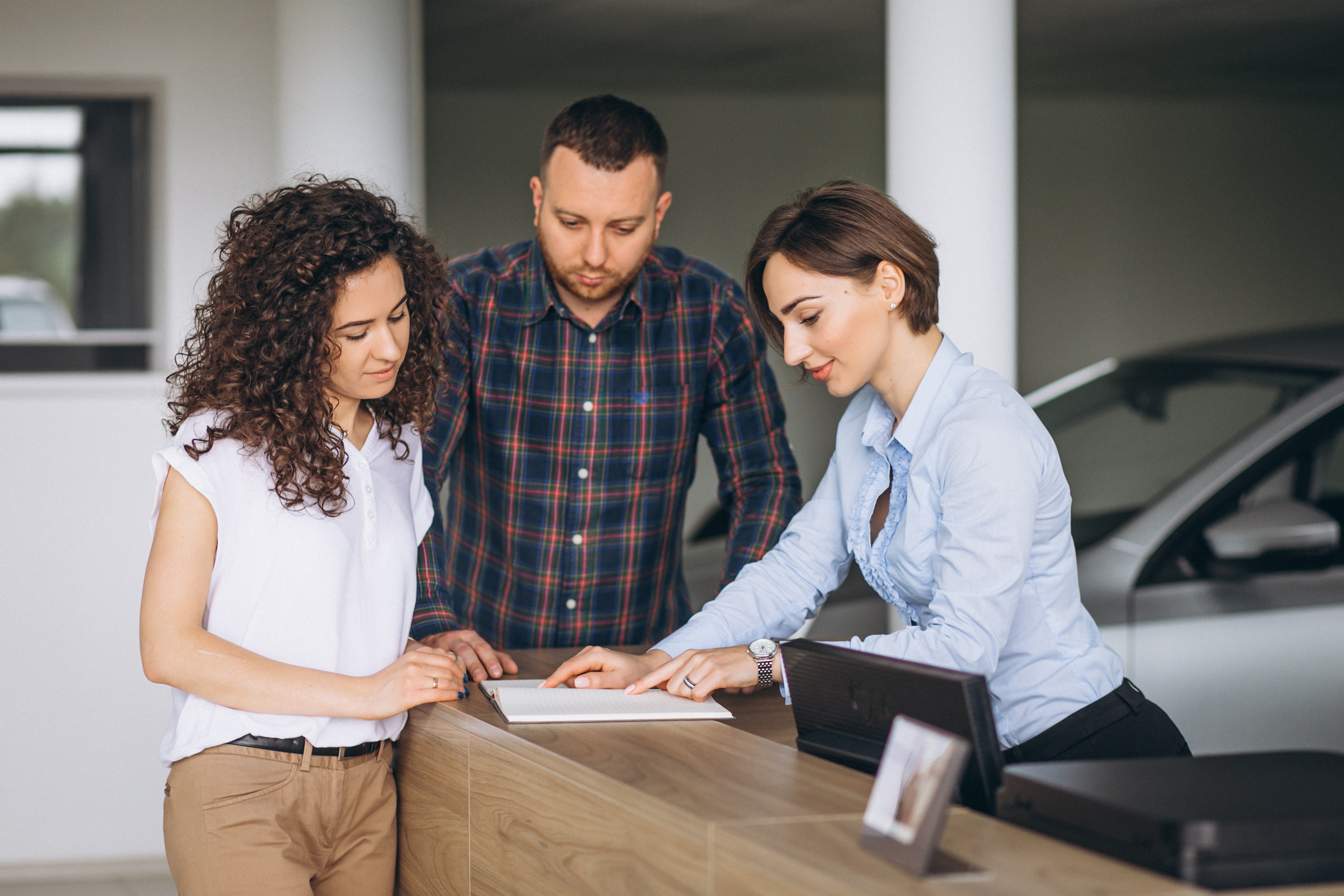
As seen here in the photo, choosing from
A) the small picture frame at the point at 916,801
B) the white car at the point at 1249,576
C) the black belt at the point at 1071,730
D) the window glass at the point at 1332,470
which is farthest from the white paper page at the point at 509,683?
the window glass at the point at 1332,470

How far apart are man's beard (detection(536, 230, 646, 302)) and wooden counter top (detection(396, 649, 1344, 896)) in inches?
30.8

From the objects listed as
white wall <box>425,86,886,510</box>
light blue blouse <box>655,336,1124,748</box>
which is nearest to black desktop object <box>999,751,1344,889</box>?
light blue blouse <box>655,336,1124,748</box>

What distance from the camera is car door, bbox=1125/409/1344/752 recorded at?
2979 millimetres

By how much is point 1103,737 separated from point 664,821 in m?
0.71

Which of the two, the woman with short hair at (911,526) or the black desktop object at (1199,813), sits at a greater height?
the woman with short hair at (911,526)

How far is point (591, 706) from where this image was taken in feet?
5.60

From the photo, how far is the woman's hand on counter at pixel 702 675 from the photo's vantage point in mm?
1802

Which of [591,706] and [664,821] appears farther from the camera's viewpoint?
[591,706]

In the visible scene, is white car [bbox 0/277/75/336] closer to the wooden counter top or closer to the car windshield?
Answer: the wooden counter top

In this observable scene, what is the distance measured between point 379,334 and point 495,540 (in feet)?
2.90

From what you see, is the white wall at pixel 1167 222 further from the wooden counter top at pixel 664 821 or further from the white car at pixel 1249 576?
the wooden counter top at pixel 664 821

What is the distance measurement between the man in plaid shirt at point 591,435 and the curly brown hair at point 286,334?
2.02 feet

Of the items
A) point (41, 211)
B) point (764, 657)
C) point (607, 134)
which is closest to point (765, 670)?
point (764, 657)

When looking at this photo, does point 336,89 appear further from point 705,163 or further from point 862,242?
point 705,163
